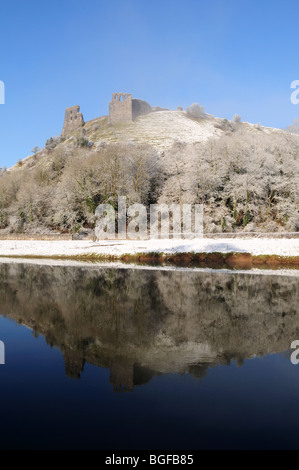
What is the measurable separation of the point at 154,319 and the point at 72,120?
582 feet

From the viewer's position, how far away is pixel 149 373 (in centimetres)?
835

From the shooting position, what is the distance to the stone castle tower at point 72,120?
171 m

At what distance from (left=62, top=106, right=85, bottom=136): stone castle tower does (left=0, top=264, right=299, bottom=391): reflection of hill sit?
531ft

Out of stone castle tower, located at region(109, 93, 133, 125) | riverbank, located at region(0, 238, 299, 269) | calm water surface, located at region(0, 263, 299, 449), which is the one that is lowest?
calm water surface, located at region(0, 263, 299, 449)

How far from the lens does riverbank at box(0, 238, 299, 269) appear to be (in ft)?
112

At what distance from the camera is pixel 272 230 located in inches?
2116

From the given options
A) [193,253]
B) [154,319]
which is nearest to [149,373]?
[154,319]

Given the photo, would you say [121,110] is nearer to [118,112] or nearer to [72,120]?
[118,112]

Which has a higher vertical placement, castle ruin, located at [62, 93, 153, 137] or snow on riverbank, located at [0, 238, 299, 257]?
castle ruin, located at [62, 93, 153, 137]

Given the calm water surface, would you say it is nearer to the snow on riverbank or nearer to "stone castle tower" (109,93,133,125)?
the snow on riverbank

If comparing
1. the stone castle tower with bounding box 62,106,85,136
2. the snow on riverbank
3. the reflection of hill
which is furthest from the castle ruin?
the reflection of hill

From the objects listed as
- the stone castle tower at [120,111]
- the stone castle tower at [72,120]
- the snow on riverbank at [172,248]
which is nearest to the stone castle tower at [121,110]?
the stone castle tower at [120,111]
